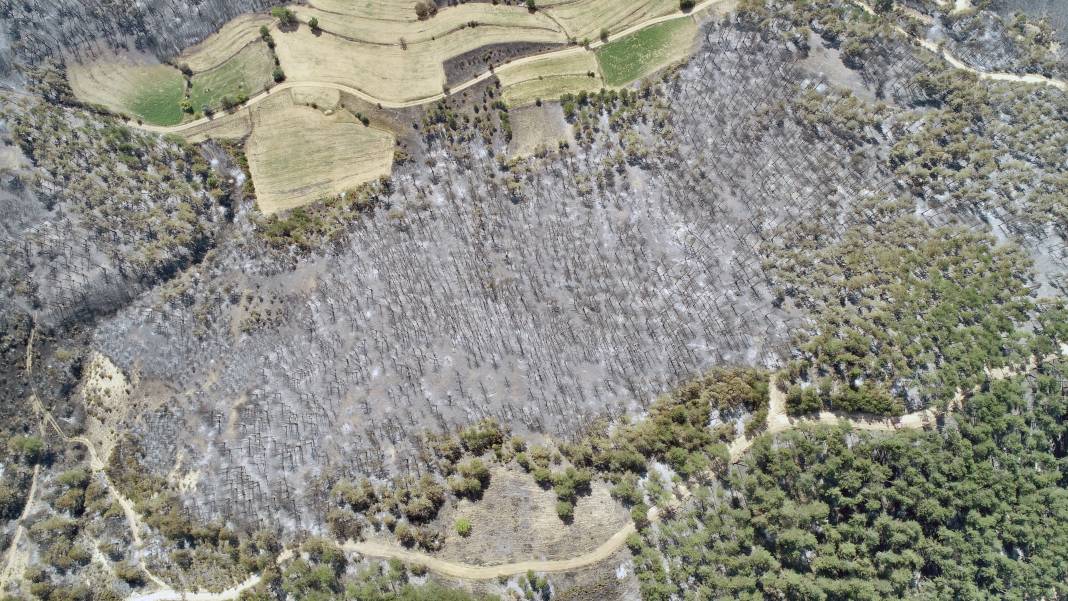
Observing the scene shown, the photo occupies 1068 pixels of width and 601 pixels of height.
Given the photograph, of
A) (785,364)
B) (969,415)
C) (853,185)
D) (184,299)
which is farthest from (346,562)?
(853,185)

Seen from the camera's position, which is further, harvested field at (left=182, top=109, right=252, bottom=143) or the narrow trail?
harvested field at (left=182, top=109, right=252, bottom=143)

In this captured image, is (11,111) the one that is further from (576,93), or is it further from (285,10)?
(576,93)

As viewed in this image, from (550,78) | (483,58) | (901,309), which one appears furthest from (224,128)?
(901,309)

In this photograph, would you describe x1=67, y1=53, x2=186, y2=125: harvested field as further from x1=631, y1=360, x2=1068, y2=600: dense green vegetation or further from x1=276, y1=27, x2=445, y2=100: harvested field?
x1=631, y1=360, x2=1068, y2=600: dense green vegetation

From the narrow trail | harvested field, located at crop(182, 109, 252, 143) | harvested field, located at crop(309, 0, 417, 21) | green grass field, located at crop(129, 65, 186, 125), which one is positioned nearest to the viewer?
the narrow trail

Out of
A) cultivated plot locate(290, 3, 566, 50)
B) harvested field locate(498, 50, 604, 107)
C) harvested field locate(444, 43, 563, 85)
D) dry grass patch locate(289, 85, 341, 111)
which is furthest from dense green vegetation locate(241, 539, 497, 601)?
cultivated plot locate(290, 3, 566, 50)

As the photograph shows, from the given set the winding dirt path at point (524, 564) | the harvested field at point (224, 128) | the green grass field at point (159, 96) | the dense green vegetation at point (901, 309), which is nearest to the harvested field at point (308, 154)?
the harvested field at point (224, 128)

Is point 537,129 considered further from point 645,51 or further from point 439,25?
point 439,25
